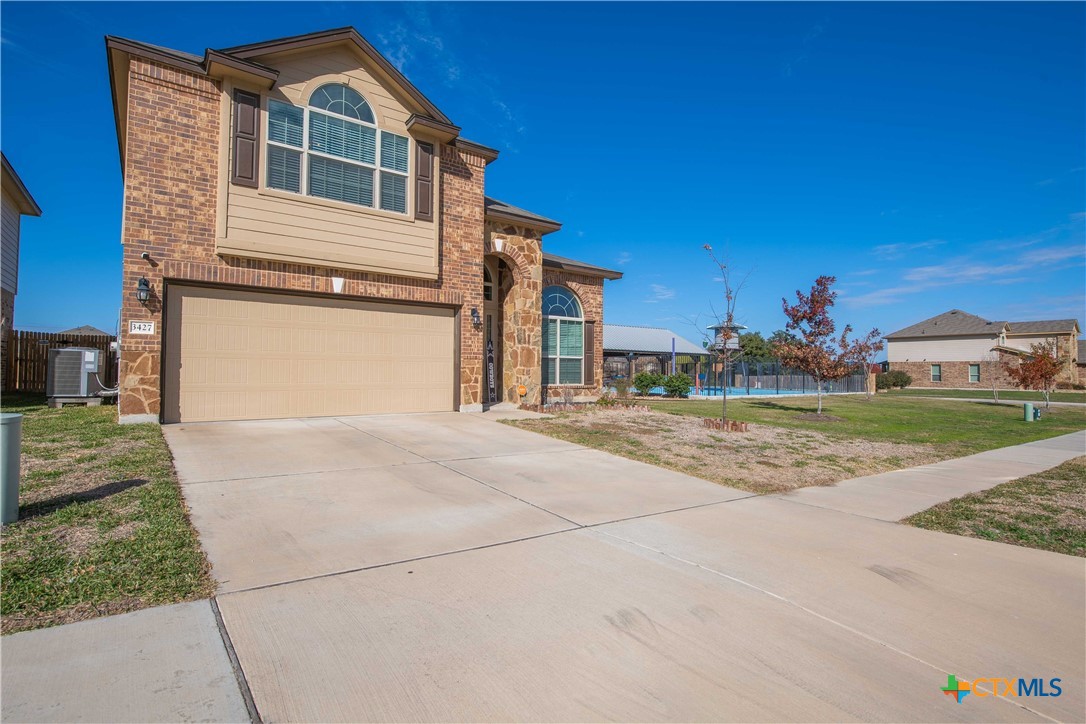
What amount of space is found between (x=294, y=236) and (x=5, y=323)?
406 inches

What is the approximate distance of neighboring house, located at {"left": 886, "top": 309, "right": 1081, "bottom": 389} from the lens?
42.0 meters

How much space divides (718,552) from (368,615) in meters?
2.51

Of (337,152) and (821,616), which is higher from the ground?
(337,152)

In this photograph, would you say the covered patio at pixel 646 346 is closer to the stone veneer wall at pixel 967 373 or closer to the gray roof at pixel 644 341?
the gray roof at pixel 644 341

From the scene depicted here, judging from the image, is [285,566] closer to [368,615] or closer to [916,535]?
[368,615]

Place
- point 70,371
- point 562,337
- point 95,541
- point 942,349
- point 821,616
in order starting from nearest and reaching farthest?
point 821,616
point 95,541
point 70,371
point 562,337
point 942,349

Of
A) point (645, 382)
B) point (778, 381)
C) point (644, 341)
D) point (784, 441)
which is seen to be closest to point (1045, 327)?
point (778, 381)

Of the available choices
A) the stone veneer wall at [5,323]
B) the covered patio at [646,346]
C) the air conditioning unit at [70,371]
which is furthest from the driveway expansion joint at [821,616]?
the covered patio at [646,346]

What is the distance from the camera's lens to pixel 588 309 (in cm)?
1703

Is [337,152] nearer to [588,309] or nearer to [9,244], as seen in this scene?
[588,309]

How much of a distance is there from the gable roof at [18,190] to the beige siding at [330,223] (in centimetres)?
944

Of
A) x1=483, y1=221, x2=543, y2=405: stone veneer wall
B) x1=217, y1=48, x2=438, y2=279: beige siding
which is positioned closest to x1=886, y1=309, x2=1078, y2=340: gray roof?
x1=483, y1=221, x2=543, y2=405: stone veneer wall

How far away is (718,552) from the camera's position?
3986mm

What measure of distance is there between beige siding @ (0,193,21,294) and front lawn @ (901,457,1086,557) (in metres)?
21.1
